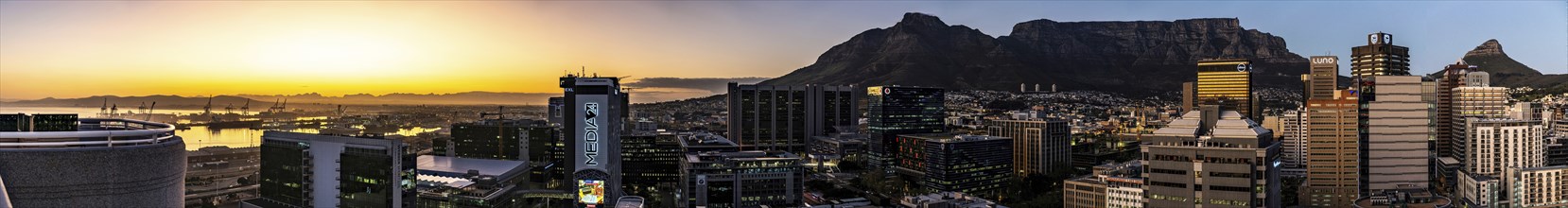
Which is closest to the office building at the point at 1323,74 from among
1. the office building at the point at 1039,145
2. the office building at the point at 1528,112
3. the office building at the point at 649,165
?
the office building at the point at 1528,112

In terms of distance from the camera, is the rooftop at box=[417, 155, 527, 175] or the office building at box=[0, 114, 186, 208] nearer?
the office building at box=[0, 114, 186, 208]

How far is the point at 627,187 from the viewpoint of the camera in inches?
2195

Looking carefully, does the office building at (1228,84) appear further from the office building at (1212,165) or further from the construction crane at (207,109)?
the construction crane at (207,109)

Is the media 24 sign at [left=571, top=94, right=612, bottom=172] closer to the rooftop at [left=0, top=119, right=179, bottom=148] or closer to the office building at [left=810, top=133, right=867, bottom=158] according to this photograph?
the rooftop at [left=0, top=119, right=179, bottom=148]

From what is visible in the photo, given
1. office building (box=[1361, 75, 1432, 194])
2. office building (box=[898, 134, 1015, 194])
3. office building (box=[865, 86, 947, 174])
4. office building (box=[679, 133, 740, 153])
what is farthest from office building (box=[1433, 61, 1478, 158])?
office building (box=[679, 133, 740, 153])

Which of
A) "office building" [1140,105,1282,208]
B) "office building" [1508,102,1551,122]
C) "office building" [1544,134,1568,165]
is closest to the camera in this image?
"office building" [1140,105,1282,208]

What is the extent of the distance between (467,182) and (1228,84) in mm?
65623

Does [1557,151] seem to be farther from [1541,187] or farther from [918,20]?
[918,20]

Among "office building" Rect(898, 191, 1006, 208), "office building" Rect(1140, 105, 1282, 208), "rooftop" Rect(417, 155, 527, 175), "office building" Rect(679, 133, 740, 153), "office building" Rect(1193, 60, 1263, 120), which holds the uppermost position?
"office building" Rect(1193, 60, 1263, 120)

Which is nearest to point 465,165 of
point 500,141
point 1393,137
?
point 500,141

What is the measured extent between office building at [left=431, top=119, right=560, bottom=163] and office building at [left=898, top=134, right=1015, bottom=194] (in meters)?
22.5

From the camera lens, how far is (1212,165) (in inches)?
1042

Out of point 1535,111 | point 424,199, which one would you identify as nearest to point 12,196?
point 424,199

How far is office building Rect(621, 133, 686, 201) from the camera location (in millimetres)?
57438
